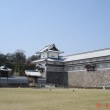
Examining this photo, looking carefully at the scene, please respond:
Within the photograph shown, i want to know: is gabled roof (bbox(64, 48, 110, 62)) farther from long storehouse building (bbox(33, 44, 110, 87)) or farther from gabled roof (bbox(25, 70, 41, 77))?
gabled roof (bbox(25, 70, 41, 77))

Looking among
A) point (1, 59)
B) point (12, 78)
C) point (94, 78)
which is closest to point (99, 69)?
point (94, 78)

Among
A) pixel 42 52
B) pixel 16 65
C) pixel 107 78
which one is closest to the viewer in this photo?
pixel 107 78

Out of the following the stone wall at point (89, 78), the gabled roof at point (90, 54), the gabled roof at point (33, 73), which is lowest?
the stone wall at point (89, 78)

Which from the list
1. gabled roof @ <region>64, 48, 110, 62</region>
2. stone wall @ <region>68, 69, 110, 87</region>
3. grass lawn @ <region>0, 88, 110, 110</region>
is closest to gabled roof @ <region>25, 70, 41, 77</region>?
stone wall @ <region>68, 69, 110, 87</region>

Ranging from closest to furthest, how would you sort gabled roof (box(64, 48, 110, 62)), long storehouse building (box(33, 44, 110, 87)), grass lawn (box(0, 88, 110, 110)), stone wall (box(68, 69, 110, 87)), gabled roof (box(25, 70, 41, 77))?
grass lawn (box(0, 88, 110, 110)) → stone wall (box(68, 69, 110, 87)) → long storehouse building (box(33, 44, 110, 87)) → gabled roof (box(64, 48, 110, 62)) → gabled roof (box(25, 70, 41, 77))

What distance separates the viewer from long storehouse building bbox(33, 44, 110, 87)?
48125mm

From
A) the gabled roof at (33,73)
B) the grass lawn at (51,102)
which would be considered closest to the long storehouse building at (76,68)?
the gabled roof at (33,73)

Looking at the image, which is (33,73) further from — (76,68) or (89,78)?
(89,78)

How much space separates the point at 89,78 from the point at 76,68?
18.1 ft

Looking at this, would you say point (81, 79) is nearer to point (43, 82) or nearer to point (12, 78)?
point (43, 82)

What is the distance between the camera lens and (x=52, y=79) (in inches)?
2311

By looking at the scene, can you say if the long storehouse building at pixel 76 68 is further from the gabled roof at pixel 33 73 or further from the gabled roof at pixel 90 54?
the gabled roof at pixel 33 73

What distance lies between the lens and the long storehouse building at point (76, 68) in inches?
1895

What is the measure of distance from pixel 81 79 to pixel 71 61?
6157 millimetres
